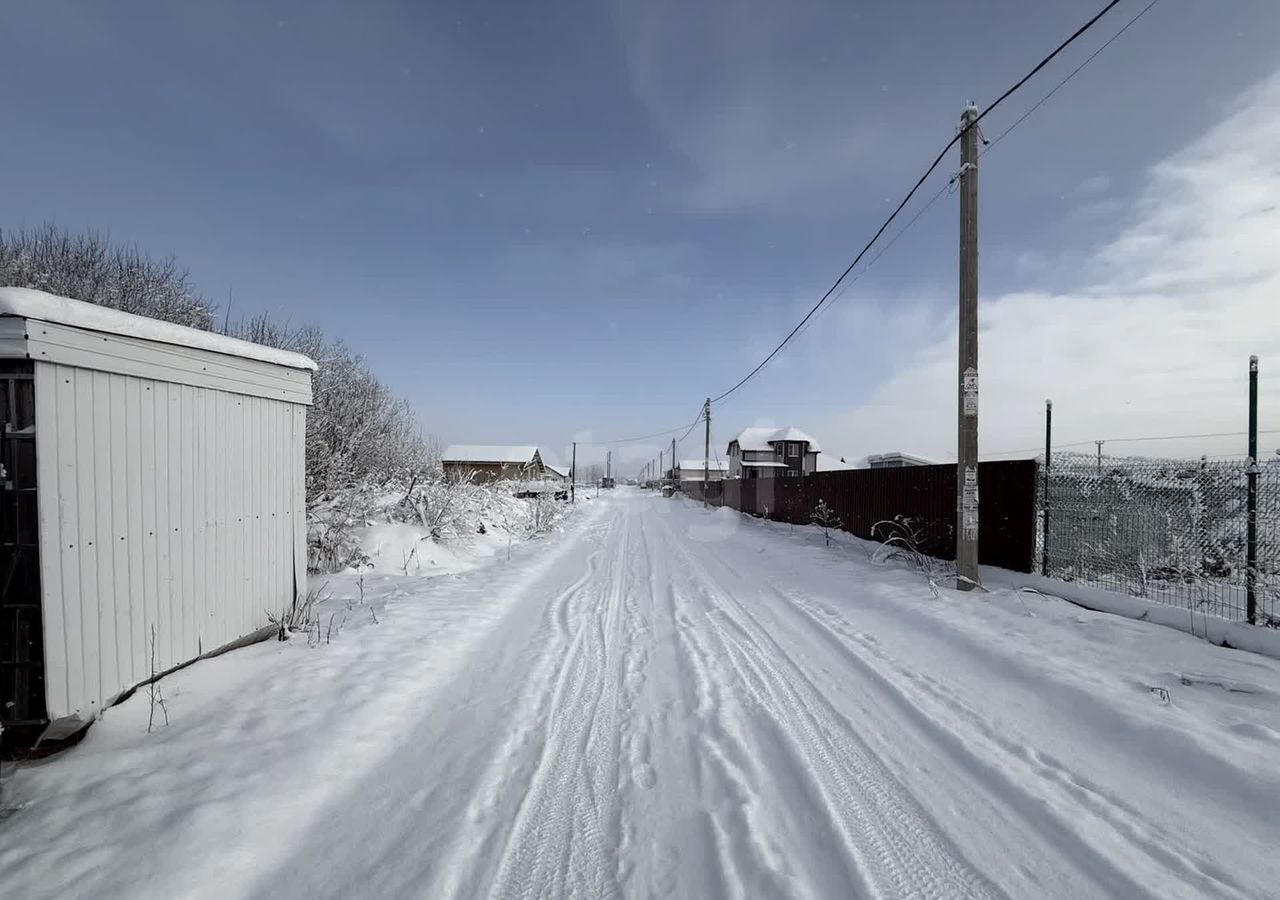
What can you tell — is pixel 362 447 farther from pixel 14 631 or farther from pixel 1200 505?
pixel 1200 505

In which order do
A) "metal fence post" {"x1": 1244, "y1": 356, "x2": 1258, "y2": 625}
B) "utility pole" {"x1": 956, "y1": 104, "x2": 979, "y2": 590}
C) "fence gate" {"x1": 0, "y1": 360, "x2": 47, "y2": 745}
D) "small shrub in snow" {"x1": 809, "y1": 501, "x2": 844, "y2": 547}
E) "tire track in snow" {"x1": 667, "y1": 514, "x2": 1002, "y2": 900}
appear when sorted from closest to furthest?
"tire track in snow" {"x1": 667, "y1": 514, "x2": 1002, "y2": 900}, "fence gate" {"x1": 0, "y1": 360, "x2": 47, "y2": 745}, "metal fence post" {"x1": 1244, "y1": 356, "x2": 1258, "y2": 625}, "utility pole" {"x1": 956, "y1": 104, "x2": 979, "y2": 590}, "small shrub in snow" {"x1": 809, "y1": 501, "x2": 844, "y2": 547}

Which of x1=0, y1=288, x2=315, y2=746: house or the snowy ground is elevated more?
x1=0, y1=288, x2=315, y2=746: house

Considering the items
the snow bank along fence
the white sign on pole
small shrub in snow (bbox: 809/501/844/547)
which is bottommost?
small shrub in snow (bbox: 809/501/844/547)

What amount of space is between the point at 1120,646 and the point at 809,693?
300cm

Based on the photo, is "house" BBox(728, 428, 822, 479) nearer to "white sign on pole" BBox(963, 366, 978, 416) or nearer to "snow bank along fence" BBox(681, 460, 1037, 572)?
"snow bank along fence" BBox(681, 460, 1037, 572)

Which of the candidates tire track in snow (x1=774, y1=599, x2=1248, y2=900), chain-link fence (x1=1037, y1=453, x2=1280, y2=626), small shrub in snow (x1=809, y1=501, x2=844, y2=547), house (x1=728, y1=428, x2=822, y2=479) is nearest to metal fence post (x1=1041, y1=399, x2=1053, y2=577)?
chain-link fence (x1=1037, y1=453, x2=1280, y2=626)

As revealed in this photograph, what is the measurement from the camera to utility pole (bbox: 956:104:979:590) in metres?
6.82

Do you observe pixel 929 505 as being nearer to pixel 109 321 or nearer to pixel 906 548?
pixel 906 548

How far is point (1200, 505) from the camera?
17.3 feet

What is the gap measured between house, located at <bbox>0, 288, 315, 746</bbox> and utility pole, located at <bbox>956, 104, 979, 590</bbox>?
7.90 m

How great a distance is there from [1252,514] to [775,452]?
55.2 m

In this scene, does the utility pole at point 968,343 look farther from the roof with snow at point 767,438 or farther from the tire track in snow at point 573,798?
the roof with snow at point 767,438

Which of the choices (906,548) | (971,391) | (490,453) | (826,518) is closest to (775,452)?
(490,453)

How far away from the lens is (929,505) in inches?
378
